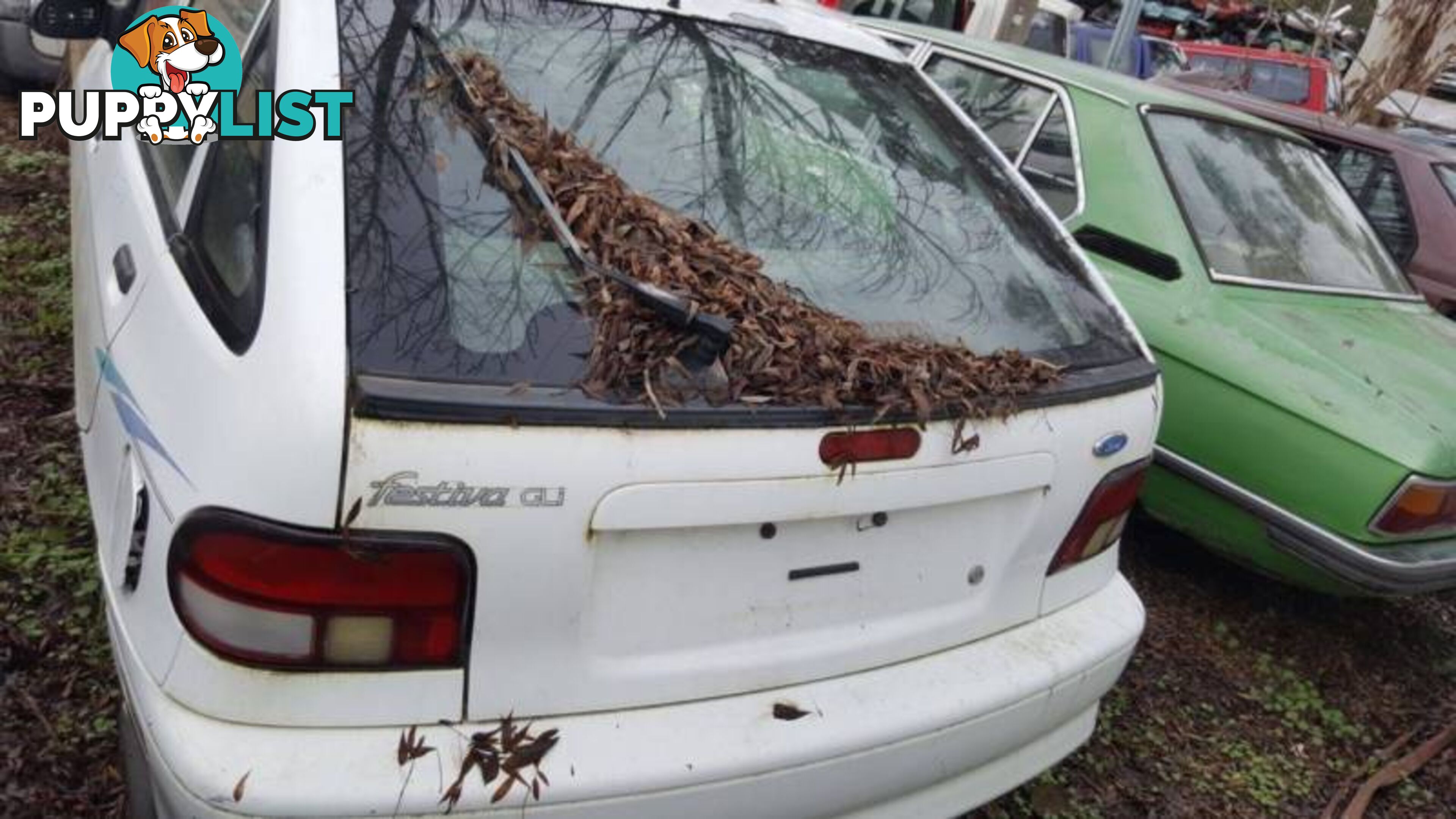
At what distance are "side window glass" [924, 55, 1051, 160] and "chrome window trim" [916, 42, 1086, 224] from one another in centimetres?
1

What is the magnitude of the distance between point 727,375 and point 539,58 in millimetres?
807

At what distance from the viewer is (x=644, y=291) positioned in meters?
1.72

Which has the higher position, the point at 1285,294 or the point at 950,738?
the point at 1285,294

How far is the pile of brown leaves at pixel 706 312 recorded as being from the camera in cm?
170

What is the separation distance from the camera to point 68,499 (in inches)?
120

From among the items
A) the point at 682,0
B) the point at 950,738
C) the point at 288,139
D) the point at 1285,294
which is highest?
the point at 682,0

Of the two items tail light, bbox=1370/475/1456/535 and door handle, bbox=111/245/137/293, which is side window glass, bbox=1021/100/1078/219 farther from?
door handle, bbox=111/245/137/293

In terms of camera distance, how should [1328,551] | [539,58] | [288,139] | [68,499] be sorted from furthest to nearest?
[1328,551]
[68,499]
[539,58]
[288,139]

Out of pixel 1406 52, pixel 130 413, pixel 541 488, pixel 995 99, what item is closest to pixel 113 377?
pixel 130 413

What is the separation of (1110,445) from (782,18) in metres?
1.25

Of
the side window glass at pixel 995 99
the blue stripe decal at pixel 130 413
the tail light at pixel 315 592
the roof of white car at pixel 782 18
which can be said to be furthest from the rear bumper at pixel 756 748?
the side window glass at pixel 995 99

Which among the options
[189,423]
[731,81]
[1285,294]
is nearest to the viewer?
[189,423]

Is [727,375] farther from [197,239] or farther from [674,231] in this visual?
[197,239]

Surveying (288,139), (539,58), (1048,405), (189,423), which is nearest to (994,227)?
(1048,405)
